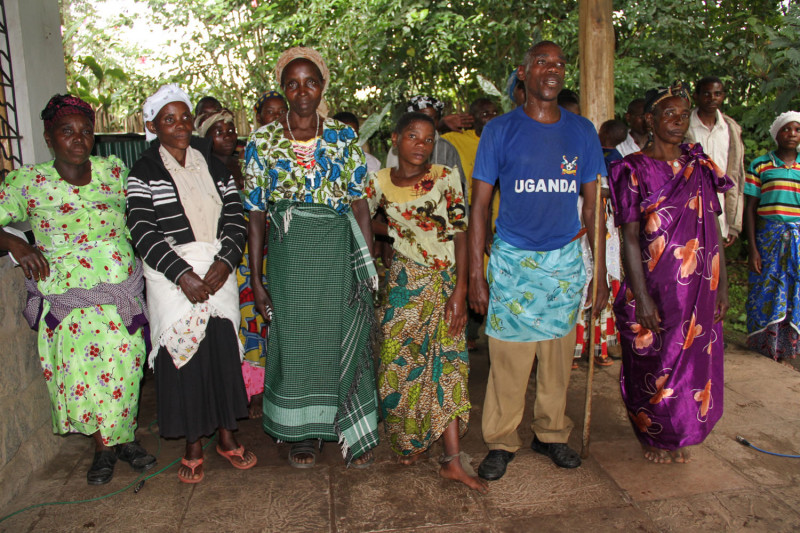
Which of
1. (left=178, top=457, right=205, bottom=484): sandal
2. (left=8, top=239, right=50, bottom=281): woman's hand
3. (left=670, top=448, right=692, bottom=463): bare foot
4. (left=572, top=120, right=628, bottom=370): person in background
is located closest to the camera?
(left=8, top=239, right=50, bottom=281): woman's hand

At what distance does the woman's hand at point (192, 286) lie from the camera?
122 inches

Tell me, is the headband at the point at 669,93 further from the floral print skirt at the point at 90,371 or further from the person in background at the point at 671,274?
the floral print skirt at the point at 90,371

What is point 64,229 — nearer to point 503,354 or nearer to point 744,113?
point 503,354

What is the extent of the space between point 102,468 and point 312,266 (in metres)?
1.56

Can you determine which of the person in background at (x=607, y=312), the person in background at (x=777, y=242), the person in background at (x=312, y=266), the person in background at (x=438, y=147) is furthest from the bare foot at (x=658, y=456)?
the person in background at (x=777, y=242)

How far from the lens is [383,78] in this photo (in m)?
8.97

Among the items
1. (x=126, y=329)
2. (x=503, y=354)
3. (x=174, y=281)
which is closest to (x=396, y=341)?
(x=503, y=354)

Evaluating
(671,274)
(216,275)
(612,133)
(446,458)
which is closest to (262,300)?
(216,275)

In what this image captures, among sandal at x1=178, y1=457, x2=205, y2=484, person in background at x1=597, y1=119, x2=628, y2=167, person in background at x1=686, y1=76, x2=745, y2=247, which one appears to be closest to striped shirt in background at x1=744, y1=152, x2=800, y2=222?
person in background at x1=686, y1=76, x2=745, y2=247

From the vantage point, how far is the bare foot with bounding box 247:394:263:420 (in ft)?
13.6

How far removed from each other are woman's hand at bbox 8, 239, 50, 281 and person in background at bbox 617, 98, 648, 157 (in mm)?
3961

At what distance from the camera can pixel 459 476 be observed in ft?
10.3

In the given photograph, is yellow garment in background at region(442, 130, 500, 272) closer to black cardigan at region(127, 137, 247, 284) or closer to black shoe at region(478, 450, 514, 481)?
black shoe at region(478, 450, 514, 481)

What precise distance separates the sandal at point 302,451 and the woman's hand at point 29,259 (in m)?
1.58
